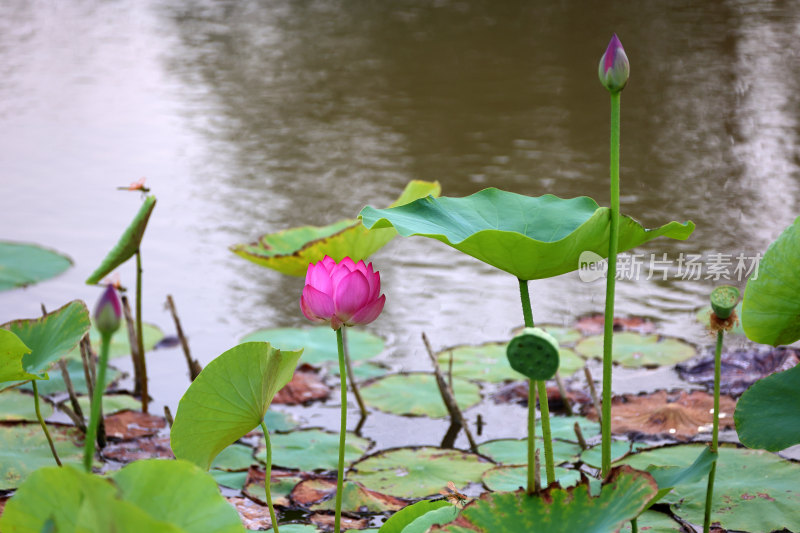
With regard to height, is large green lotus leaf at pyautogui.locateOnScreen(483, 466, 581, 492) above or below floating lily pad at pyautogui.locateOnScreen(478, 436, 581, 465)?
above

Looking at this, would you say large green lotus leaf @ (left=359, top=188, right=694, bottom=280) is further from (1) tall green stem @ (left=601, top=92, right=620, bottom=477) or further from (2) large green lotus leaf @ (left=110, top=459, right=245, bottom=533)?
(2) large green lotus leaf @ (left=110, top=459, right=245, bottom=533)

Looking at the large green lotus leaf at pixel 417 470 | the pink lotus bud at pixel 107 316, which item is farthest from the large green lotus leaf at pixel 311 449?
the pink lotus bud at pixel 107 316

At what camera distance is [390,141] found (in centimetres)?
359

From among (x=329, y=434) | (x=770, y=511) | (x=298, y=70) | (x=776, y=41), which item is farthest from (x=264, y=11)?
(x=770, y=511)

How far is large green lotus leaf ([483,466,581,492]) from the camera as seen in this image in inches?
50.9

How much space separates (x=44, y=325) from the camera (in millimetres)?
1185

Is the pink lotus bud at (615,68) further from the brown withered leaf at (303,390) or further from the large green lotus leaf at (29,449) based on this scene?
the brown withered leaf at (303,390)

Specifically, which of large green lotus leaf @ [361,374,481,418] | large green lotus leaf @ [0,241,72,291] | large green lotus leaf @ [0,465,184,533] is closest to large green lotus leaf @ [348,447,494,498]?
large green lotus leaf @ [361,374,481,418]

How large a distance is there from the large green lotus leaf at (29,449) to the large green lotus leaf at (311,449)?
312mm

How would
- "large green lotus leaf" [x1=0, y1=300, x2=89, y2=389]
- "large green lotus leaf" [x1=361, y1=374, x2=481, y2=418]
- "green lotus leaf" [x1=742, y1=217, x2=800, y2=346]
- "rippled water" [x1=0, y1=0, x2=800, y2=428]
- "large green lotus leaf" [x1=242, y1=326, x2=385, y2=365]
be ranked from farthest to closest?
1. "rippled water" [x1=0, y1=0, x2=800, y2=428]
2. "large green lotus leaf" [x1=242, y1=326, x2=385, y2=365]
3. "large green lotus leaf" [x1=361, y1=374, x2=481, y2=418]
4. "large green lotus leaf" [x1=0, y1=300, x2=89, y2=389]
5. "green lotus leaf" [x1=742, y1=217, x2=800, y2=346]

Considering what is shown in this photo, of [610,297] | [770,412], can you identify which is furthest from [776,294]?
[610,297]

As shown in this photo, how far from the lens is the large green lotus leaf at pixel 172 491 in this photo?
2.13 ft

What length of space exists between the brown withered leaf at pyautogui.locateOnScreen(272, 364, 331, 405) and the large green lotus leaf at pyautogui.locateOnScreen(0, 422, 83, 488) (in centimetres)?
43

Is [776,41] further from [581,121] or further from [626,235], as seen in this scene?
[626,235]
